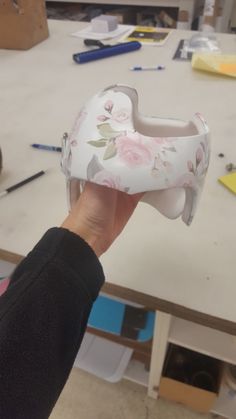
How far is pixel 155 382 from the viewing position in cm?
76

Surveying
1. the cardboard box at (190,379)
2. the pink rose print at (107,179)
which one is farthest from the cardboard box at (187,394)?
the pink rose print at (107,179)

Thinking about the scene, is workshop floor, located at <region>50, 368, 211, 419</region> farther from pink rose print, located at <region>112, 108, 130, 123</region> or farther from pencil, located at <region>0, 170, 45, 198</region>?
pink rose print, located at <region>112, 108, 130, 123</region>

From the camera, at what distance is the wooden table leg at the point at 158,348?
53 centimetres

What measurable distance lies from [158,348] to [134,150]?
40 cm

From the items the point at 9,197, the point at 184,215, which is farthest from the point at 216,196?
the point at 9,197

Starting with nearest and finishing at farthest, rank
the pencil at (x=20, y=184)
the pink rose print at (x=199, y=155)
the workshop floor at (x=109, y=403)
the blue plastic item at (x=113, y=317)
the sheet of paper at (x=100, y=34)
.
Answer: the pink rose print at (x=199, y=155) < the pencil at (x=20, y=184) < the blue plastic item at (x=113, y=317) < the workshop floor at (x=109, y=403) < the sheet of paper at (x=100, y=34)

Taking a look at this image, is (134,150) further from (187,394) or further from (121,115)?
(187,394)

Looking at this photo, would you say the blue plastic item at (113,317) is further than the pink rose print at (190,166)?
Yes

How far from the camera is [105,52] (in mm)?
936

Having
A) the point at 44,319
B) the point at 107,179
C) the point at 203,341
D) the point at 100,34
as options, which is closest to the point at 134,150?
the point at 107,179

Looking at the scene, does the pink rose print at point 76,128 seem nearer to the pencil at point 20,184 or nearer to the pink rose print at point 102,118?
the pink rose print at point 102,118

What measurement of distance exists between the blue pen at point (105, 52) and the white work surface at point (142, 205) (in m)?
0.02

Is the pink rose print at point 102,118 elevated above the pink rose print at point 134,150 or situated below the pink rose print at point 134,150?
above

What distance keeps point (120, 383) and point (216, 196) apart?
0.62 metres
